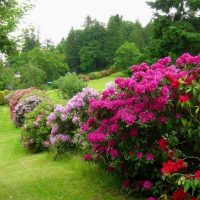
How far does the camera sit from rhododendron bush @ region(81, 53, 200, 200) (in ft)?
18.6

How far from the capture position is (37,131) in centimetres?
1407

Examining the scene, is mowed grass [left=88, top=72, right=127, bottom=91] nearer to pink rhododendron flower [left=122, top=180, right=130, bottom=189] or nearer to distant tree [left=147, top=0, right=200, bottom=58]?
distant tree [left=147, top=0, right=200, bottom=58]

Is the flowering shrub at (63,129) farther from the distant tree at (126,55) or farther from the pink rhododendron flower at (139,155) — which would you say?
the distant tree at (126,55)

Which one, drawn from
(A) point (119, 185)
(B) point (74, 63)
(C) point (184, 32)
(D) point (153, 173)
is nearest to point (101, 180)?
(A) point (119, 185)

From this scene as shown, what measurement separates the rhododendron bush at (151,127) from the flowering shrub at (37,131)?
22.9ft

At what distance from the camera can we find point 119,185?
23.8 feet

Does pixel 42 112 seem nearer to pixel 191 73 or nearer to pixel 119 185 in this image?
pixel 119 185

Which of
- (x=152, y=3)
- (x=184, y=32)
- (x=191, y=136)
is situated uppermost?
(x=152, y=3)

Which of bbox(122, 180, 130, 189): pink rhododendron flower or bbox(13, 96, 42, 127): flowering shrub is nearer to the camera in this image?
bbox(122, 180, 130, 189): pink rhododendron flower

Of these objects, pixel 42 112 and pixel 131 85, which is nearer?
pixel 131 85

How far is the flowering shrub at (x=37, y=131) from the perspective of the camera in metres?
13.9

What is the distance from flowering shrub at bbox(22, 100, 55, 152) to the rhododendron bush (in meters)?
6.99

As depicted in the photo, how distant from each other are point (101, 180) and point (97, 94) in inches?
95.4

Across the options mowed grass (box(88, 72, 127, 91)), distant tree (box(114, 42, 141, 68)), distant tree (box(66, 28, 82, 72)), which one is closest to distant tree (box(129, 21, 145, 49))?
distant tree (box(114, 42, 141, 68))
